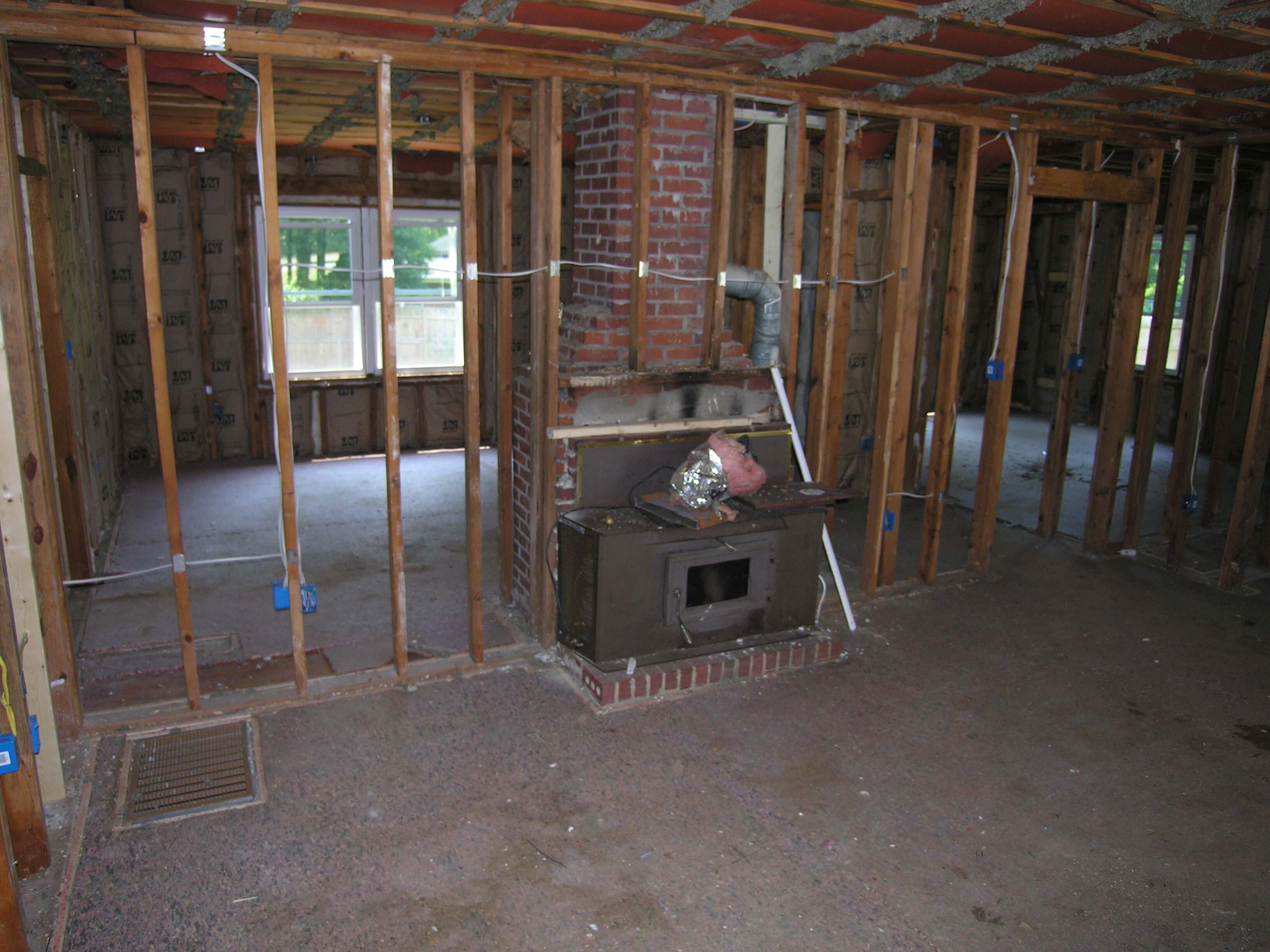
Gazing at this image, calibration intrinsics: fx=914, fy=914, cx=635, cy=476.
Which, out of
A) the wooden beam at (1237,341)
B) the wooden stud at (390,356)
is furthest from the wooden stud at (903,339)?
the wooden beam at (1237,341)

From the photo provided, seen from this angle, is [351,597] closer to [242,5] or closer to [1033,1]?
[242,5]

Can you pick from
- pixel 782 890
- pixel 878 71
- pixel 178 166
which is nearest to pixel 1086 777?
pixel 782 890

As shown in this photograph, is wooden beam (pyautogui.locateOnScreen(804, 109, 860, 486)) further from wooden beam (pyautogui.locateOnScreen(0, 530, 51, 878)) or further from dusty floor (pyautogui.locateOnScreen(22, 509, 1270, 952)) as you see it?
wooden beam (pyautogui.locateOnScreen(0, 530, 51, 878))

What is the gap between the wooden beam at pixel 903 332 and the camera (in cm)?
477

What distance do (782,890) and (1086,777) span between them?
4.76ft

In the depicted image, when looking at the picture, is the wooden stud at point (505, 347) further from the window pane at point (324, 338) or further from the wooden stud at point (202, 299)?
the wooden stud at point (202, 299)

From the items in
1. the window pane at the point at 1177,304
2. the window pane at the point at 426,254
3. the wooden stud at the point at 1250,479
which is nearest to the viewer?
the wooden stud at the point at 1250,479

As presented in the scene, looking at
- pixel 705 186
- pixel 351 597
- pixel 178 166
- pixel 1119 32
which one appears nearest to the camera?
pixel 1119 32

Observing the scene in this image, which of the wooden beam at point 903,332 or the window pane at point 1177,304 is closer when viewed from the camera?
the wooden beam at point 903,332

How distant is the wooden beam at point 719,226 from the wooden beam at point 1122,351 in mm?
2910

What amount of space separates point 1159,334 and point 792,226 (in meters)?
2.94

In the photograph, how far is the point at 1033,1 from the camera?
9.73 feet

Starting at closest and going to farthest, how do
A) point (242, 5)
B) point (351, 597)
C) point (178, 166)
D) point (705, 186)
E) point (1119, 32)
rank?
1. point (242, 5)
2. point (1119, 32)
3. point (705, 186)
4. point (351, 597)
5. point (178, 166)

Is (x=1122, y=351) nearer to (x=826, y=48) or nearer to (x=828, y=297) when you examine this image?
(x=828, y=297)
